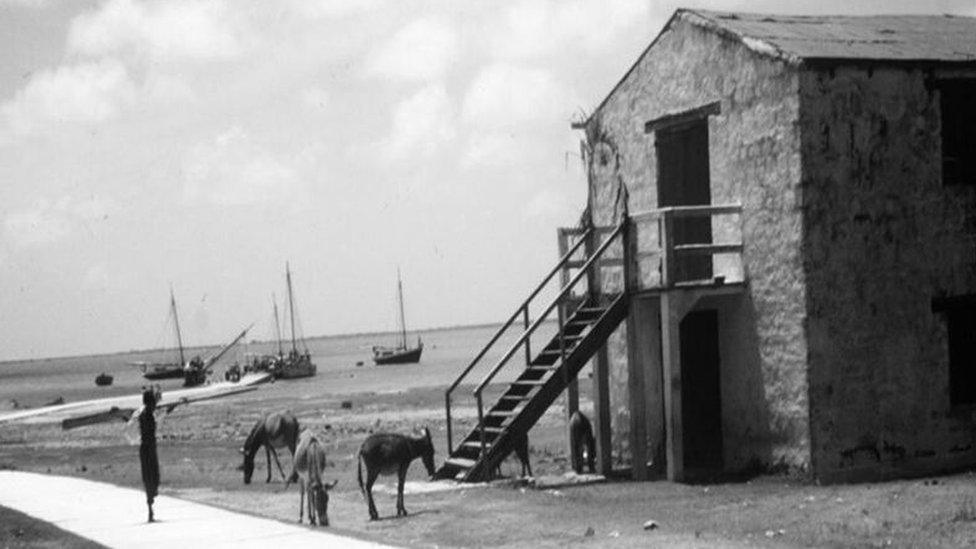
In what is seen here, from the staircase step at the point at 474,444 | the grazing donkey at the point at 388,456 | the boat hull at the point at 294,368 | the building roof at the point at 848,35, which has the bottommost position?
the boat hull at the point at 294,368

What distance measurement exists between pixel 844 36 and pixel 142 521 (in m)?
12.6

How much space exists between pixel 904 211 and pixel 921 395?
8.76ft

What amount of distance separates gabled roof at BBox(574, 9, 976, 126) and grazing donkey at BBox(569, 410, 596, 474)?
565 cm

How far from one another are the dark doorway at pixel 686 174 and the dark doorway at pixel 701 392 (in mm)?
946

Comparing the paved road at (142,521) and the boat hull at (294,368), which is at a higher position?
the paved road at (142,521)

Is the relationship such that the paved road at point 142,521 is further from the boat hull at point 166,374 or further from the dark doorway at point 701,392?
the boat hull at point 166,374

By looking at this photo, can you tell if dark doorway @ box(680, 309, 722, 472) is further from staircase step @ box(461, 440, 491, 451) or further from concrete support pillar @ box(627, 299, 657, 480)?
staircase step @ box(461, 440, 491, 451)

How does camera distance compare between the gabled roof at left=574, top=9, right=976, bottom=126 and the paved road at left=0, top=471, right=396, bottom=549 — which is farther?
the gabled roof at left=574, top=9, right=976, bottom=126

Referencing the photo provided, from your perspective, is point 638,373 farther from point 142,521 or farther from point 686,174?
point 142,521

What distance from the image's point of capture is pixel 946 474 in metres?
19.4

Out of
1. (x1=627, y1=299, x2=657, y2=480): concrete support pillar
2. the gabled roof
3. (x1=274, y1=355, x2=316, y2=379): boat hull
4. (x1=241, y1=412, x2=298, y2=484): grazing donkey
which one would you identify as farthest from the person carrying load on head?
(x1=274, y1=355, x2=316, y2=379): boat hull

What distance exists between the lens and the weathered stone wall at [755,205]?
63.5 ft

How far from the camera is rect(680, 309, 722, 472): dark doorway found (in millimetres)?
22141

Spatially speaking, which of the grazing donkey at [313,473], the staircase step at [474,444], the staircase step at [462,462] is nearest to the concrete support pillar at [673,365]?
the staircase step at [474,444]
